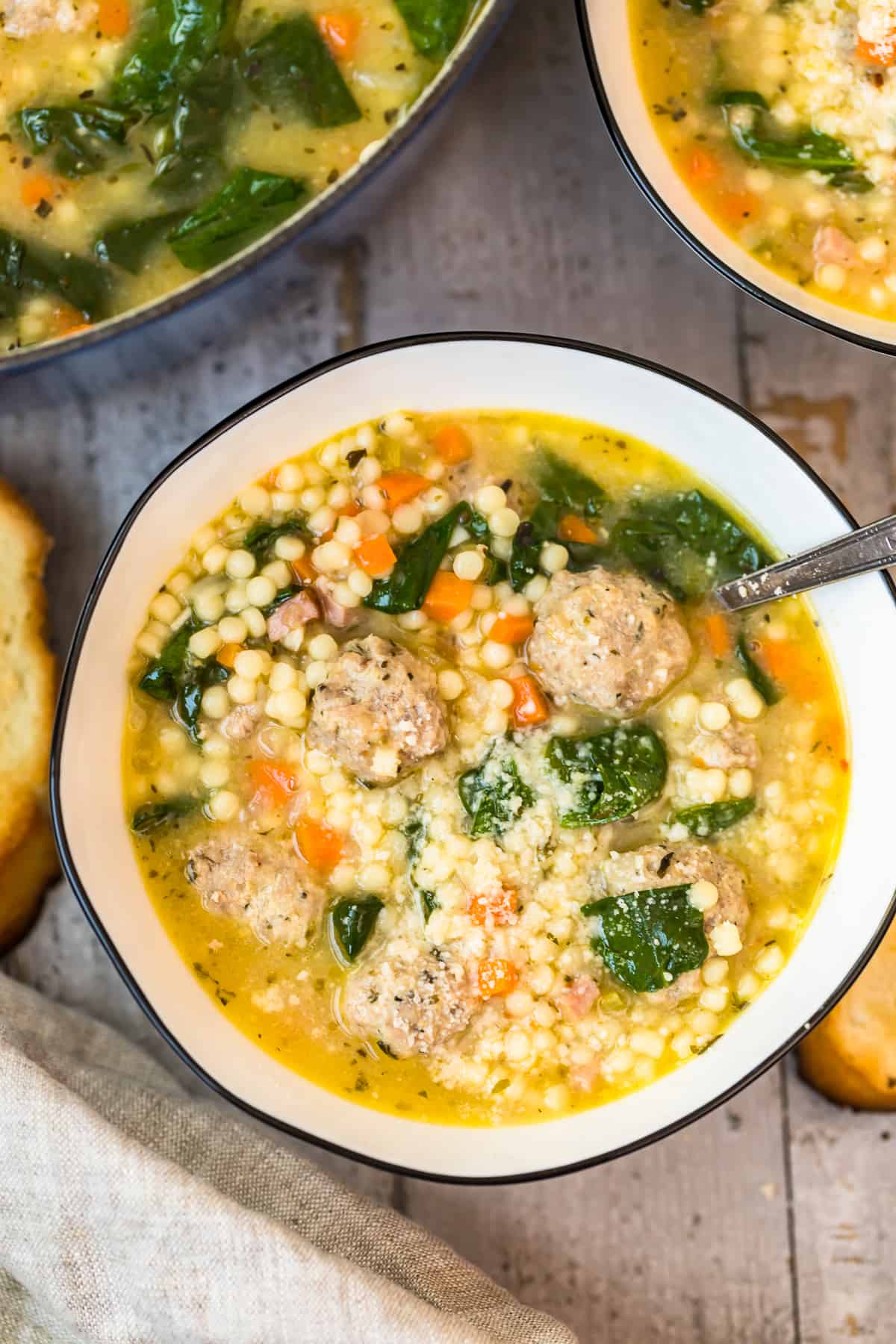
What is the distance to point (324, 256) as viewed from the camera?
10.5ft

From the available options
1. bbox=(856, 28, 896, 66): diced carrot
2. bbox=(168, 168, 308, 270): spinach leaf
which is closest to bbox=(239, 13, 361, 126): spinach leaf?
bbox=(168, 168, 308, 270): spinach leaf

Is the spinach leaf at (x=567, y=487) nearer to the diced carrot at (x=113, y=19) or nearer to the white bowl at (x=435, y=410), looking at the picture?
the white bowl at (x=435, y=410)

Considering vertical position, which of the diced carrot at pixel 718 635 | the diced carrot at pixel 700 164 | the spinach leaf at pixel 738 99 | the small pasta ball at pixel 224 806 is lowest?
the small pasta ball at pixel 224 806

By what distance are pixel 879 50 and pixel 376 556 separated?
1722 mm

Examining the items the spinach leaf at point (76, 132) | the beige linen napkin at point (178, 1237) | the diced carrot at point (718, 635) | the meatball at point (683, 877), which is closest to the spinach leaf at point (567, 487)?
the diced carrot at point (718, 635)

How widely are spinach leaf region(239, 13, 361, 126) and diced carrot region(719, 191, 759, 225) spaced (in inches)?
36.8

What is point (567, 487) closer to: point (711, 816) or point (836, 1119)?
point (711, 816)

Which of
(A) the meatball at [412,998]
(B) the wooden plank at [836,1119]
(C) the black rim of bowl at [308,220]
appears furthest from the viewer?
(B) the wooden plank at [836,1119]

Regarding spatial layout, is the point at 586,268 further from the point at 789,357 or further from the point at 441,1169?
the point at 441,1169

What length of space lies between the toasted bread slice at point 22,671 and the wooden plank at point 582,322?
1174mm

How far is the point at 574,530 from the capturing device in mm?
3021

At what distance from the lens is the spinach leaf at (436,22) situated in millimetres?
2910

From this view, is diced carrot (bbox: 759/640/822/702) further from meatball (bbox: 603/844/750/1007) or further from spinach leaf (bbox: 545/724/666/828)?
meatball (bbox: 603/844/750/1007)

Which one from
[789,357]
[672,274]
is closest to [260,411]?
[672,274]
